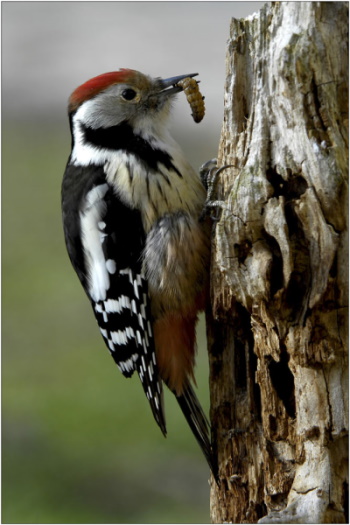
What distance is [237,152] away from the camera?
3117mm

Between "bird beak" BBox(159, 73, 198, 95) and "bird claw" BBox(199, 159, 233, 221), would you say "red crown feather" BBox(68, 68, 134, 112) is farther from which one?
"bird claw" BBox(199, 159, 233, 221)

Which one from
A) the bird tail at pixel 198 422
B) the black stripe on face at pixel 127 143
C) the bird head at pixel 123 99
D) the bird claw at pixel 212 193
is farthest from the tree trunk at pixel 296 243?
the bird head at pixel 123 99

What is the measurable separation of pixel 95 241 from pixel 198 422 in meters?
0.89

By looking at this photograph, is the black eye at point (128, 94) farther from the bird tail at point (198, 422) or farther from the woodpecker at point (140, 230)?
the bird tail at point (198, 422)

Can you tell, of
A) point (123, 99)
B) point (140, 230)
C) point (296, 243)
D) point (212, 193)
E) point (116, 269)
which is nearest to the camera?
point (296, 243)

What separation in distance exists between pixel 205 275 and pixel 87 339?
4600 millimetres

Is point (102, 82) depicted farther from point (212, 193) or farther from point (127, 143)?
point (212, 193)

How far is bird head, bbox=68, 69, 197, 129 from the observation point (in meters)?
3.74

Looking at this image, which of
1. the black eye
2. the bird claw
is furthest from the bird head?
the bird claw

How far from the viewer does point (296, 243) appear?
284 centimetres

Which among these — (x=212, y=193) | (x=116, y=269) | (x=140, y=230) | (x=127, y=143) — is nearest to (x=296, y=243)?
(x=212, y=193)

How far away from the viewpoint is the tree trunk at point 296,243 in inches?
111

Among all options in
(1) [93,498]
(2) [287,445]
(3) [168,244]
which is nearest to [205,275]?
(3) [168,244]

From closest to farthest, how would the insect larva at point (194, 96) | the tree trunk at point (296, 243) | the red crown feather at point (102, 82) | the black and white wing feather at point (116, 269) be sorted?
the tree trunk at point (296, 243) < the black and white wing feather at point (116, 269) < the insect larva at point (194, 96) < the red crown feather at point (102, 82)
